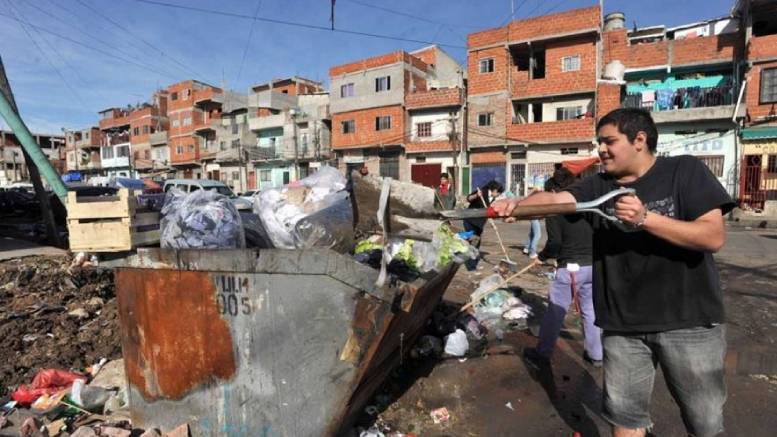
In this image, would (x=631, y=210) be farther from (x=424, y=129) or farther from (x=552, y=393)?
(x=424, y=129)

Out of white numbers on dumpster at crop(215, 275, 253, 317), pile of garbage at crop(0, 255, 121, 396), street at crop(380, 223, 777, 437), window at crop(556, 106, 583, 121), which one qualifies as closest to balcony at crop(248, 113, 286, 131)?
window at crop(556, 106, 583, 121)

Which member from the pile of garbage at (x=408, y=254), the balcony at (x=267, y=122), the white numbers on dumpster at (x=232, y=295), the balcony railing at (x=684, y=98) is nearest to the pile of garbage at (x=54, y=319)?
the white numbers on dumpster at (x=232, y=295)

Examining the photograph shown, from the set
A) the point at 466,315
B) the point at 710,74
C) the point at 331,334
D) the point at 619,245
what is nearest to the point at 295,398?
the point at 331,334

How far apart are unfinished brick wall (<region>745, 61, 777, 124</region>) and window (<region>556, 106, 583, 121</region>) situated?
266 inches

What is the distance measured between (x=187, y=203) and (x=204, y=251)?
50 cm

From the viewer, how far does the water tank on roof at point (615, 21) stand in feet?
75.5

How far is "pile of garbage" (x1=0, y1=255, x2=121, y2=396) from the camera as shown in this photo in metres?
3.45

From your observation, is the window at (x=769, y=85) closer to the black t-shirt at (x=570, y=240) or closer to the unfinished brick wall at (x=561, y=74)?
the unfinished brick wall at (x=561, y=74)

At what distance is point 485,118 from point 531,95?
273 cm

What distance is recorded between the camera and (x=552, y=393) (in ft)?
10.5

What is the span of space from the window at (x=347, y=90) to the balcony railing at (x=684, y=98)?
17.5 m

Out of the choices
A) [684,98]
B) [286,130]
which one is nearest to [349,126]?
[286,130]

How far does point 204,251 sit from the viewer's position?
2146mm

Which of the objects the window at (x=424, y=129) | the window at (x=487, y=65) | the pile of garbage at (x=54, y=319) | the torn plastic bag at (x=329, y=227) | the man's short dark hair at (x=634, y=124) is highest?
the window at (x=487, y=65)
